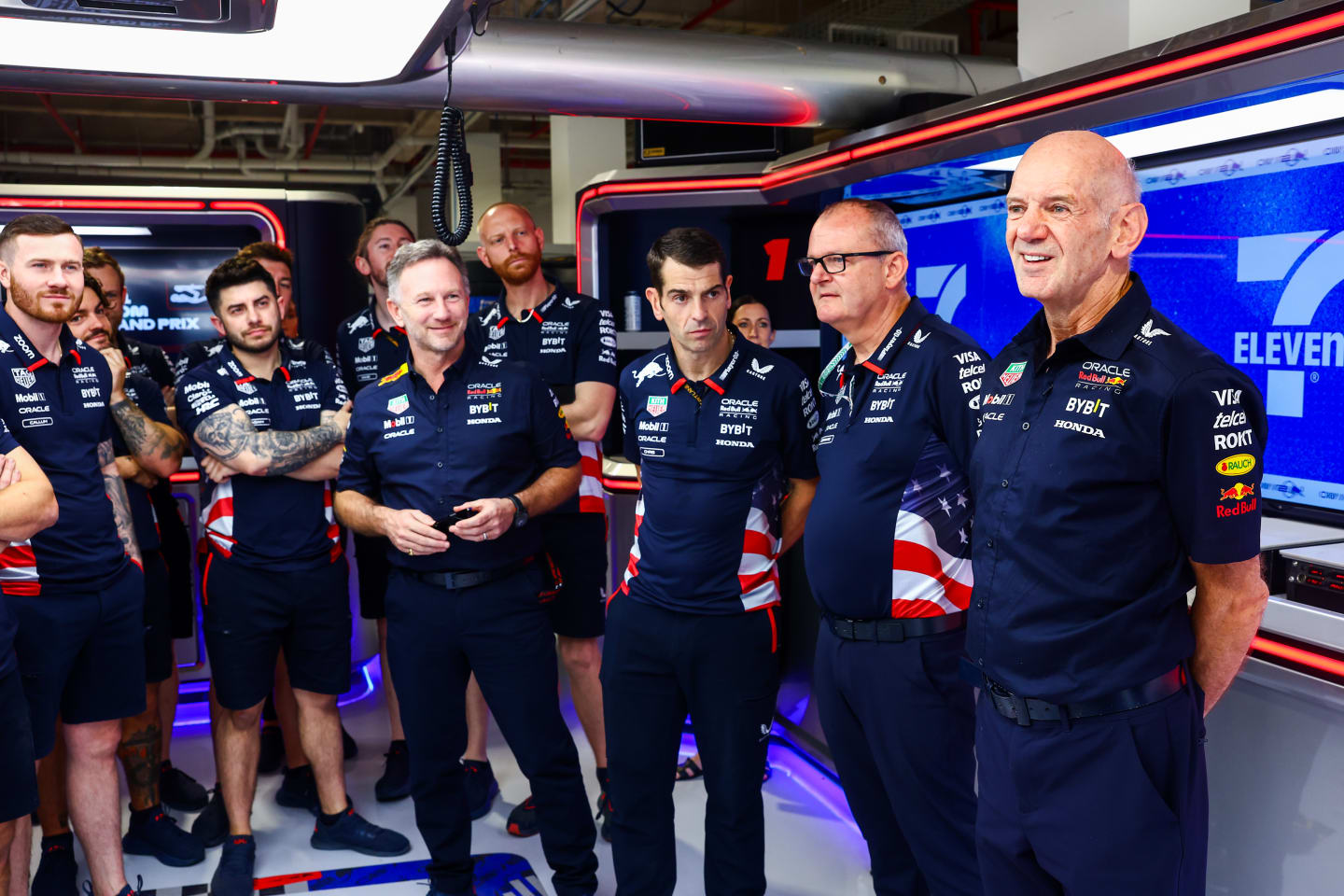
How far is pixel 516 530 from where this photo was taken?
108 inches

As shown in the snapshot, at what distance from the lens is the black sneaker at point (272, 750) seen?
3885 mm

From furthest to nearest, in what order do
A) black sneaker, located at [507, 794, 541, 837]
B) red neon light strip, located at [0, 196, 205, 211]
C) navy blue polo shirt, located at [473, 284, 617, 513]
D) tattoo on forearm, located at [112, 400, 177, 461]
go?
1. red neon light strip, located at [0, 196, 205, 211]
2. navy blue polo shirt, located at [473, 284, 617, 513]
3. black sneaker, located at [507, 794, 541, 837]
4. tattoo on forearm, located at [112, 400, 177, 461]

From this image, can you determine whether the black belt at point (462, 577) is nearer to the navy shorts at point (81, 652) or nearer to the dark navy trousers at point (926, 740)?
the navy shorts at point (81, 652)

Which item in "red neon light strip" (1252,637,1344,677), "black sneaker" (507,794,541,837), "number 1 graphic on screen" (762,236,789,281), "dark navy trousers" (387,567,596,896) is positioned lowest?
"black sneaker" (507,794,541,837)

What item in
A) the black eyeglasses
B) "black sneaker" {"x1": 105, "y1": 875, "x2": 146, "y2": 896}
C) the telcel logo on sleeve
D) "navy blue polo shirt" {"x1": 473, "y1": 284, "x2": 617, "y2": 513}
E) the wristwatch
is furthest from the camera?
"navy blue polo shirt" {"x1": 473, "y1": 284, "x2": 617, "y2": 513}

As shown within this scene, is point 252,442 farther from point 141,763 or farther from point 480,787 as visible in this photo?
point 480,787

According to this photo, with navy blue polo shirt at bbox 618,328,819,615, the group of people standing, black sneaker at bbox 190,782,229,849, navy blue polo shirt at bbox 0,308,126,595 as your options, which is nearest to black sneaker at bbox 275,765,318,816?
the group of people standing

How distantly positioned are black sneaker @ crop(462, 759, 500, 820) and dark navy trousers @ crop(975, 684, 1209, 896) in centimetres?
226

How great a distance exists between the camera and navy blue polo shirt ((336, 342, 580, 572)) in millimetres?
2693

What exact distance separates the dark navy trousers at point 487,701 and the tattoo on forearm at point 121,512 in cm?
75

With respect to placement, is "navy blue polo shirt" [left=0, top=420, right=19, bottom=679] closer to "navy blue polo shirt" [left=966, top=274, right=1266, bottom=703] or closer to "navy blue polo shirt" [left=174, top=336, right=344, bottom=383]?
"navy blue polo shirt" [left=174, top=336, right=344, bottom=383]

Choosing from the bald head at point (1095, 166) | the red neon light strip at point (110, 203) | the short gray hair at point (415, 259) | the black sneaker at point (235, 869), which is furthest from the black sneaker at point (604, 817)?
the red neon light strip at point (110, 203)

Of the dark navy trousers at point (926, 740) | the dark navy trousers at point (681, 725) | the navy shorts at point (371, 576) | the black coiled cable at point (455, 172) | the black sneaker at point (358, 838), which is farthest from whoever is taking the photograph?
the navy shorts at point (371, 576)

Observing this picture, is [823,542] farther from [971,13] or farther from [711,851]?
[971,13]
